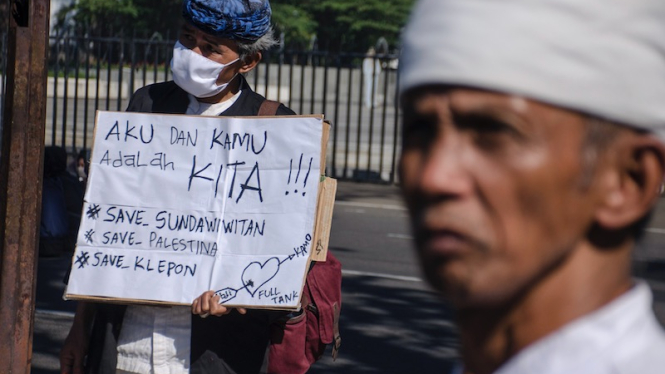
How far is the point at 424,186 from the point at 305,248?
1.99m

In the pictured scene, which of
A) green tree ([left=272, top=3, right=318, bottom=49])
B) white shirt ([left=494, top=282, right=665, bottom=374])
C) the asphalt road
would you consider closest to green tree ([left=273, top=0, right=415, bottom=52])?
green tree ([left=272, top=3, right=318, bottom=49])

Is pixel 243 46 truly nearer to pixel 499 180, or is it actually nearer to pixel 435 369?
pixel 499 180

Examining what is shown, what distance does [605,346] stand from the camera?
3.20ft

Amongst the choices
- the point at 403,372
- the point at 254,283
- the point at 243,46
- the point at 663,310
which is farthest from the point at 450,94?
the point at 663,310

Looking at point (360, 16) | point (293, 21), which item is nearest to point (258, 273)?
point (293, 21)

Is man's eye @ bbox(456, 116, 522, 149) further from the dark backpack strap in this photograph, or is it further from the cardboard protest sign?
the dark backpack strap

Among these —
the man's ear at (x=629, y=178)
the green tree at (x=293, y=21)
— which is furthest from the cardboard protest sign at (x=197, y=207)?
the green tree at (x=293, y=21)

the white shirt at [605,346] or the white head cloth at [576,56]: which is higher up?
the white head cloth at [576,56]

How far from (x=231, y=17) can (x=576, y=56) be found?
6.97 feet

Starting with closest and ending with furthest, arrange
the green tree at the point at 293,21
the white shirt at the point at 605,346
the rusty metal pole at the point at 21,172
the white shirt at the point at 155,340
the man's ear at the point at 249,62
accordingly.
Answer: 1. the white shirt at the point at 605,346
2. the white shirt at the point at 155,340
3. the man's ear at the point at 249,62
4. the rusty metal pole at the point at 21,172
5. the green tree at the point at 293,21

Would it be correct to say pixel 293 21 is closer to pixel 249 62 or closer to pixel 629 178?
pixel 249 62

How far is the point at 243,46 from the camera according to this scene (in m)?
3.13

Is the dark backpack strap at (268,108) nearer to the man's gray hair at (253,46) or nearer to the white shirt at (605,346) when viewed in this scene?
the man's gray hair at (253,46)

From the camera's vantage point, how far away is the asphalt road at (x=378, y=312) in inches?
253
